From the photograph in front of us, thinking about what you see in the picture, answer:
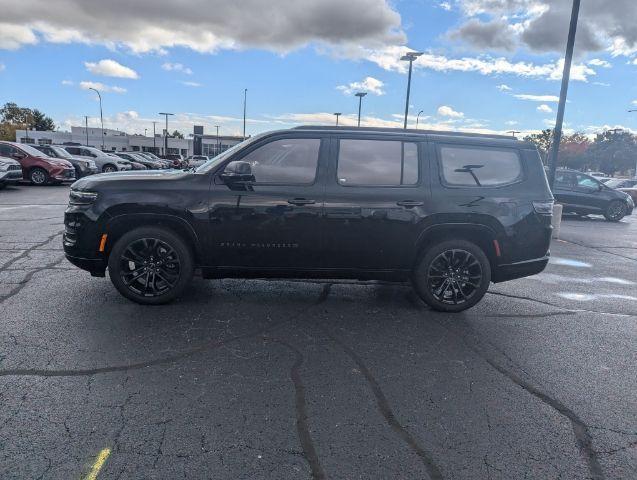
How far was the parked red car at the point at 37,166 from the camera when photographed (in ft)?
62.1

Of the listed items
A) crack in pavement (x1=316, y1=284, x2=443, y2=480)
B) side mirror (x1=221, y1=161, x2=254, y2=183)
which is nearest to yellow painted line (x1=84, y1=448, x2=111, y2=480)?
crack in pavement (x1=316, y1=284, x2=443, y2=480)

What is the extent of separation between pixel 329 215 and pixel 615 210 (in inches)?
625

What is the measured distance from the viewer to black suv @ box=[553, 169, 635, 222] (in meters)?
16.4

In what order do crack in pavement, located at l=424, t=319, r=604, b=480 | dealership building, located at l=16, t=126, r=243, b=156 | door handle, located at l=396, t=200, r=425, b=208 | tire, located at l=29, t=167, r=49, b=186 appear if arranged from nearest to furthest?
crack in pavement, located at l=424, t=319, r=604, b=480
door handle, located at l=396, t=200, r=425, b=208
tire, located at l=29, t=167, r=49, b=186
dealership building, located at l=16, t=126, r=243, b=156

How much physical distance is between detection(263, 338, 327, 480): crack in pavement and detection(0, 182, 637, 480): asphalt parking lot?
0.04ft

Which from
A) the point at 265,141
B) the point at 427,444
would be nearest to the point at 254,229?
the point at 265,141

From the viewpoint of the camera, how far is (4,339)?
4020 mm

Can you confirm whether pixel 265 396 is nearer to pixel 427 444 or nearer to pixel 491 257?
pixel 427 444

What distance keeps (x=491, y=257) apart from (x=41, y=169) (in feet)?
63.6

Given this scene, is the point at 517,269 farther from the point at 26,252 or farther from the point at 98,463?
the point at 26,252

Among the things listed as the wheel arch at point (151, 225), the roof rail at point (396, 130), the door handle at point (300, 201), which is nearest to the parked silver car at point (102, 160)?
the wheel arch at point (151, 225)

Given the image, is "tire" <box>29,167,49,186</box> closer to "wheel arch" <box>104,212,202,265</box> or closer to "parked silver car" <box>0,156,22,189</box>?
"parked silver car" <box>0,156,22,189</box>

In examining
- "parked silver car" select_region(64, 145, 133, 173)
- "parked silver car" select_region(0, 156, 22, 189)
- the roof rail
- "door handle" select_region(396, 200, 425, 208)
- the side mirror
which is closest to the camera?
the side mirror

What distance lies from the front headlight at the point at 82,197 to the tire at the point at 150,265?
1.64 ft
